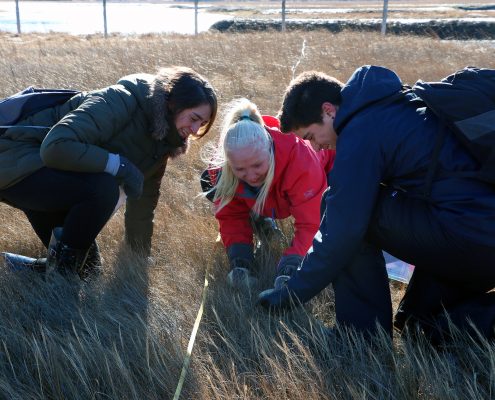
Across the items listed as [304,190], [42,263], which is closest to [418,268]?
[304,190]

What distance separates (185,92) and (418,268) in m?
1.32

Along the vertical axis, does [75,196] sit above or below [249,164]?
below

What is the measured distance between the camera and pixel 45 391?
2.11 meters

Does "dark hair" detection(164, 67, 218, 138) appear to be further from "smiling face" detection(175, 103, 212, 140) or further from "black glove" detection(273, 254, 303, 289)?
"black glove" detection(273, 254, 303, 289)

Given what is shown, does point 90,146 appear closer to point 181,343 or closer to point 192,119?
point 192,119

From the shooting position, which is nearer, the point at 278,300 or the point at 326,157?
the point at 278,300

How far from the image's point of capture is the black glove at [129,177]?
9.74 feet

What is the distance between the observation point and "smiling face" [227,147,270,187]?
2924 mm

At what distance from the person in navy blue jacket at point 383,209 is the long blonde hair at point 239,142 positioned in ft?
1.45

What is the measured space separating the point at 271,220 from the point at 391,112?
145cm

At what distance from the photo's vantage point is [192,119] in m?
3.04

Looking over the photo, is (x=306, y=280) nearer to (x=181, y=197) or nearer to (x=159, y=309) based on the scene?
(x=159, y=309)

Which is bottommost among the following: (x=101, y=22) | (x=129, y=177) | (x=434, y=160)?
(x=101, y=22)

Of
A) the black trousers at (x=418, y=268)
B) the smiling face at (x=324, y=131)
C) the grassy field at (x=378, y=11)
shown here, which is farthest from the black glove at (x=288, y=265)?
the grassy field at (x=378, y=11)
